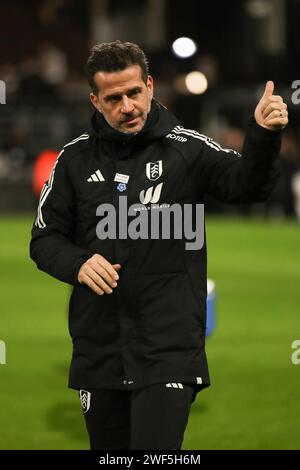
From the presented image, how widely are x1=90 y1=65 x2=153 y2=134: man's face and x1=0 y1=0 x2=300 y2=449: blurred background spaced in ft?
5.16

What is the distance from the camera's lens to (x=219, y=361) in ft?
41.7

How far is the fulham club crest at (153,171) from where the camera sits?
604 centimetres

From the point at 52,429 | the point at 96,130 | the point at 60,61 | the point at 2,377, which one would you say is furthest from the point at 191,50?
the point at 60,61

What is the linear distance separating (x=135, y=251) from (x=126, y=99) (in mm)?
702

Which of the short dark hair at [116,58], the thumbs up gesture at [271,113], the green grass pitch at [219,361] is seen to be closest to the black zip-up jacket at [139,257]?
the short dark hair at [116,58]

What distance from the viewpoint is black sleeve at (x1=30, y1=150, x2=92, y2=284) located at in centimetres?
609

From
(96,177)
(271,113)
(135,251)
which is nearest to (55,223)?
(96,177)

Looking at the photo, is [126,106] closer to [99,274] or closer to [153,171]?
[153,171]

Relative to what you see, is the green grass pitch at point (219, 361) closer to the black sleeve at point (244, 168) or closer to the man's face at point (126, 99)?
the black sleeve at point (244, 168)

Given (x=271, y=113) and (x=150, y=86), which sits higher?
(x=150, y=86)

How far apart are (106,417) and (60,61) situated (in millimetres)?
37367

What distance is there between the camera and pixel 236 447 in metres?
8.89

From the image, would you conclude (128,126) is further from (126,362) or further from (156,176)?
(126,362)

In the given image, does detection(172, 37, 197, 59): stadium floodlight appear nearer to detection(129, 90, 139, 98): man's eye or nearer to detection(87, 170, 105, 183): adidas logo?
detection(129, 90, 139, 98): man's eye
